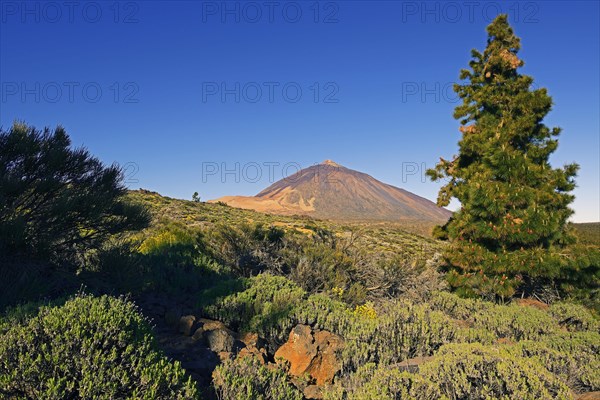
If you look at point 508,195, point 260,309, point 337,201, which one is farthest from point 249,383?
point 337,201

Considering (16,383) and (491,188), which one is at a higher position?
(491,188)

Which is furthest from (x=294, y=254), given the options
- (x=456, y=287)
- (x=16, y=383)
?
(x=16, y=383)

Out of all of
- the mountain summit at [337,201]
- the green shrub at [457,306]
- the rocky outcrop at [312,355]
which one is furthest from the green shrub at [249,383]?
the mountain summit at [337,201]

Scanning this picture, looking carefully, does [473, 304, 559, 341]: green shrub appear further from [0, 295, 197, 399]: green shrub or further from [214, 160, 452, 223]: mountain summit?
[214, 160, 452, 223]: mountain summit

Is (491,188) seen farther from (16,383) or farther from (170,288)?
(16,383)

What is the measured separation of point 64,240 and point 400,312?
473 cm

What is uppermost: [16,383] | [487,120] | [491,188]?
[487,120]

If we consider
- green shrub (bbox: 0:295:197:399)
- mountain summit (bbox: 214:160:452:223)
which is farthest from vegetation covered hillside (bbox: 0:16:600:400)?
mountain summit (bbox: 214:160:452:223)

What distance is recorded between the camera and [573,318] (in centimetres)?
611

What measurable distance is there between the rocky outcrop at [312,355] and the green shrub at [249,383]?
2.01 feet

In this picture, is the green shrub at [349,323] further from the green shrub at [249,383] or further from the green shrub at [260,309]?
the green shrub at [249,383]

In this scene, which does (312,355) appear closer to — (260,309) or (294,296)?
(260,309)

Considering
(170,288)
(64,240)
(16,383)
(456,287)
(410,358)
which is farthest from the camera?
(456,287)

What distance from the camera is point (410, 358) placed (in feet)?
13.4
